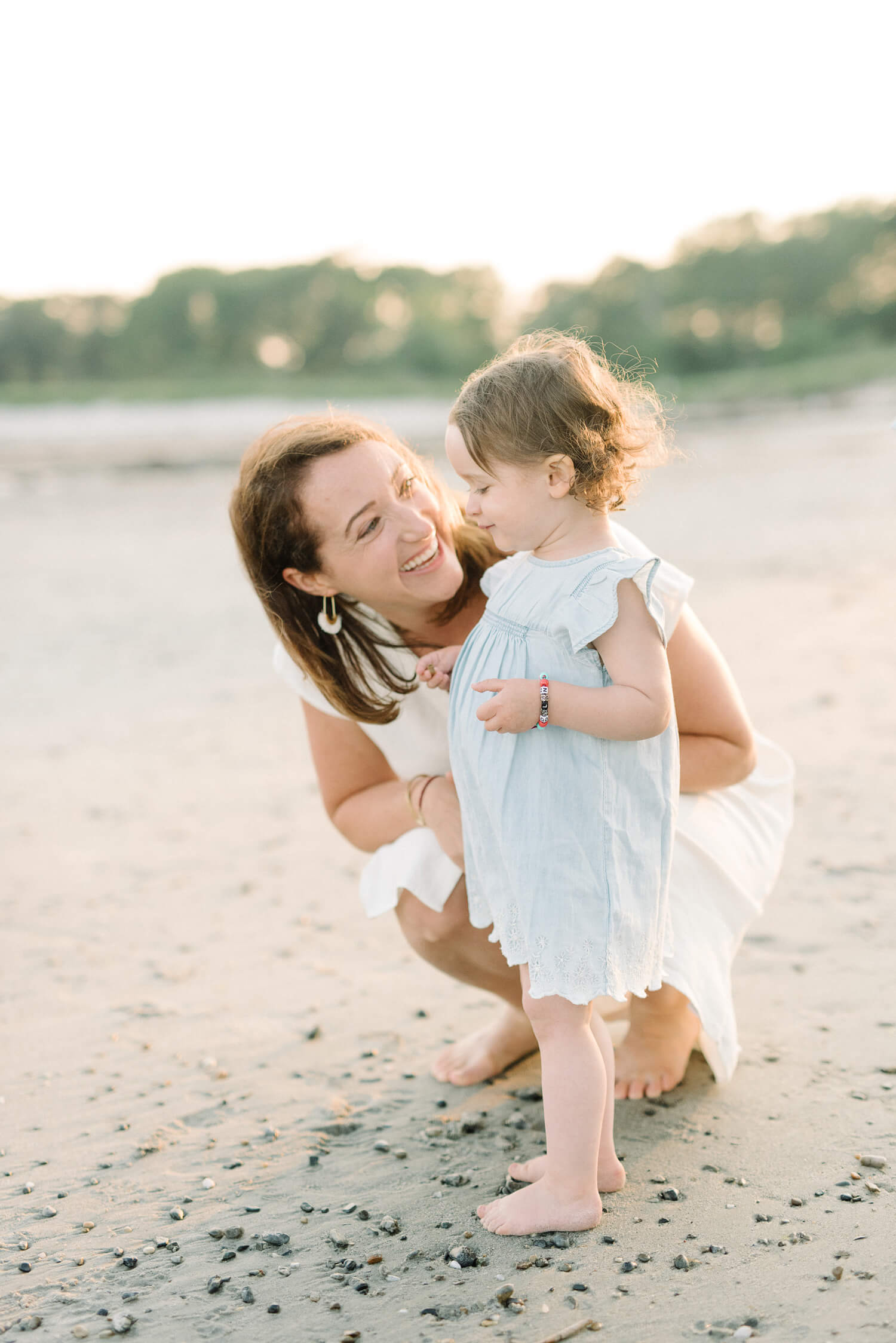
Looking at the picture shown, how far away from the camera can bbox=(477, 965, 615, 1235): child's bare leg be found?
1926 mm

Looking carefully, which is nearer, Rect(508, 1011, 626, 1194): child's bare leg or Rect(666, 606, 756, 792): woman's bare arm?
Rect(508, 1011, 626, 1194): child's bare leg

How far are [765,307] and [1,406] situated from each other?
96.5 ft

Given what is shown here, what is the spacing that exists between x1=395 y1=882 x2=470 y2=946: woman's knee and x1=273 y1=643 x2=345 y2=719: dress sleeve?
1.42 ft

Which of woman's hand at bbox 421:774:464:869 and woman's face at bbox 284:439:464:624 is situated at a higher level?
woman's face at bbox 284:439:464:624

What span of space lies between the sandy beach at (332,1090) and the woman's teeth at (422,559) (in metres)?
0.61

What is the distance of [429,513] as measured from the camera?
8.00ft

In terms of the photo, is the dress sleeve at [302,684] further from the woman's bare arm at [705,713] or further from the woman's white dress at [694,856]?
the woman's bare arm at [705,713]

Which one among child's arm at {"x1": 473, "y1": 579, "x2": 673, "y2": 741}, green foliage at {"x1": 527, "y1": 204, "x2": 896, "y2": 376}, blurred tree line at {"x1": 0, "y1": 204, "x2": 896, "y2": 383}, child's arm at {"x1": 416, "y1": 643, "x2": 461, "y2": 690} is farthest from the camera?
green foliage at {"x1": 527, "y1": 204, "x2": 896, "y2": 376}

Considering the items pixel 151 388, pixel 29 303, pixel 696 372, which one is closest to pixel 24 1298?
pixel 151 388

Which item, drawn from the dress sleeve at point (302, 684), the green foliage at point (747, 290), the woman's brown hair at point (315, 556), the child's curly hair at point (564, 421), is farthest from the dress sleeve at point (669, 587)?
the green foliage at point (747, 290)

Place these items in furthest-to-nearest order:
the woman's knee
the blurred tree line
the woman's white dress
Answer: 1. the blurred tree line
2. the woman's knee
3. the woman's white dress

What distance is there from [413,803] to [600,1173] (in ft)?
2.68

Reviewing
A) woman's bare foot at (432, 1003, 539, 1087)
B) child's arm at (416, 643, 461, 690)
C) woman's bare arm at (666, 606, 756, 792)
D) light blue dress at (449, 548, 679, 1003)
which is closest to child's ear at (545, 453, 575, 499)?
light blue dress at (449, 548, 679, 1003)

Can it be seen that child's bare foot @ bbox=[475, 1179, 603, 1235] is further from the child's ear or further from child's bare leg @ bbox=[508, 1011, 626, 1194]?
the child's ear
